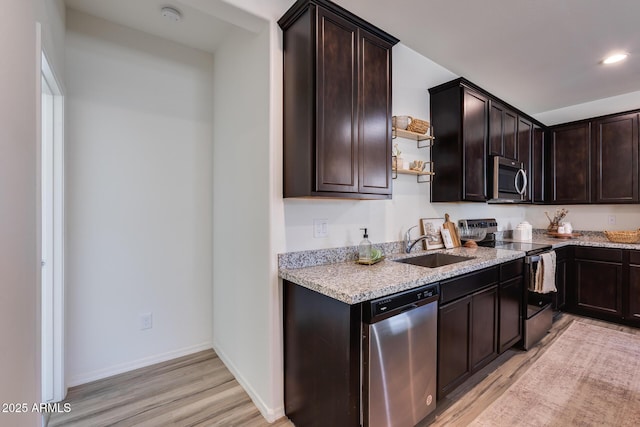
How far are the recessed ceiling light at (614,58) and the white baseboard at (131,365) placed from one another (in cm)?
451

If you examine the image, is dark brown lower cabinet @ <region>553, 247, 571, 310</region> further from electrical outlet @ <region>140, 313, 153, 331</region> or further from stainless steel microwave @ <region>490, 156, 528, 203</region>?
electrical outlet @ <region>140, 313, 153, 331</region>

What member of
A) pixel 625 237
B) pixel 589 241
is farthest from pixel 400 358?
pixel 625 237

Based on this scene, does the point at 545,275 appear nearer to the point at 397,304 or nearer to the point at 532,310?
the point at 532,310

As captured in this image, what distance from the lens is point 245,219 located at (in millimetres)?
2127

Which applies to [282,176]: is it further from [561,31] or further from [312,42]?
[561,31]

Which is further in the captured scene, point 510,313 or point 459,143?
point 459,143

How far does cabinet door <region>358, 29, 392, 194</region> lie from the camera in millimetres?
1851

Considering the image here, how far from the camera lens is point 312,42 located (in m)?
1.63

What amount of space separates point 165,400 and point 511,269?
112 inches

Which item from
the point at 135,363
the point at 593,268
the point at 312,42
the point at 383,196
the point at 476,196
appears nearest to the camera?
the point at 312,42

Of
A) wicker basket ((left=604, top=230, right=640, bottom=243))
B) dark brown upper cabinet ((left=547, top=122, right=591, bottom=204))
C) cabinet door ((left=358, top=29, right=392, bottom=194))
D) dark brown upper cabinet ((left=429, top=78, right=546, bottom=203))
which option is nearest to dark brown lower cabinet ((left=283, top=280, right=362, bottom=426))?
cabinet door ((left=358, top=29, right=392, bottom=194))

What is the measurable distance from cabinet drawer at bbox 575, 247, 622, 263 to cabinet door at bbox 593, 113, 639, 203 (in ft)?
2.22

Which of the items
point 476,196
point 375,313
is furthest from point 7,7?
point 476,196

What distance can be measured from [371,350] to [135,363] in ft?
6.96
